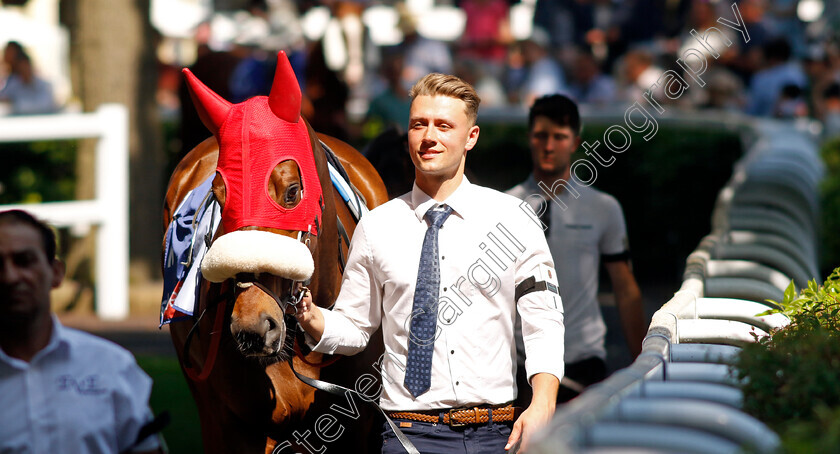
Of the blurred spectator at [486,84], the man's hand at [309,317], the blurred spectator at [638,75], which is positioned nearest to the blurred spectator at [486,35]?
the blurred spectator at [486,84]

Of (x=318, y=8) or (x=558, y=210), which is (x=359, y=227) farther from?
(x=318, y=8)

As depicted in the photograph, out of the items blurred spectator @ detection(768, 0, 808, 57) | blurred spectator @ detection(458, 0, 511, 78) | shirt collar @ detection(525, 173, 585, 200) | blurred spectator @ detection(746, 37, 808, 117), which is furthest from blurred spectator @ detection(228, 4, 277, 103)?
blurred spectator @ detection(768, 0, 808, 57)

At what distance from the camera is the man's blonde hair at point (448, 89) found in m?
3.65

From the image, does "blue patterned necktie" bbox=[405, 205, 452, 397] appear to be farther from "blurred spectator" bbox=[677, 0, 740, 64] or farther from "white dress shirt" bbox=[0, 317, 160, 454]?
"blurred spectator" bbox=[677, 0, 740, 64]

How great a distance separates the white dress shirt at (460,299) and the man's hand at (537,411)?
47 mm

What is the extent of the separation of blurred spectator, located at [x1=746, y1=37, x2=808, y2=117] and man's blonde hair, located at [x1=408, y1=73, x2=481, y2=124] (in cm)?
947

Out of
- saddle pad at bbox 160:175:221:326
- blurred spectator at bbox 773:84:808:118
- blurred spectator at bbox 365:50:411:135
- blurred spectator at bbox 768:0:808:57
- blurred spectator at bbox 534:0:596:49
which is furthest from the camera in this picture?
blurred spectator at bbox 534:0:596:49

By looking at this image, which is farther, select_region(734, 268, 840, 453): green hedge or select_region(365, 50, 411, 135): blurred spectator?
select_region(365, 50, 411, 135): blurred spectator

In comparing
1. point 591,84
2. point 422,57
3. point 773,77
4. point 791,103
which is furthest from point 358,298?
point 422,57

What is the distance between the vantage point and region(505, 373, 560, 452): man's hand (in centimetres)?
A: 327

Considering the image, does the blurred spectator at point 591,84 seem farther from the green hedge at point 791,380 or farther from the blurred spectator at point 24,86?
the green hedge at point 791,380

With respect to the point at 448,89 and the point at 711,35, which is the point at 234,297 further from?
the point at 711,35

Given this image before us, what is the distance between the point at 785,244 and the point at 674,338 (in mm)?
2002

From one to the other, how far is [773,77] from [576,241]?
8364 mm
